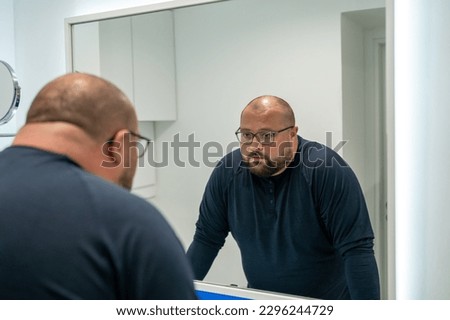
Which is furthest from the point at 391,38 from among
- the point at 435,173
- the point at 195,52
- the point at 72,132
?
the point at 72,132

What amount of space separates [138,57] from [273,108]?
502 mm

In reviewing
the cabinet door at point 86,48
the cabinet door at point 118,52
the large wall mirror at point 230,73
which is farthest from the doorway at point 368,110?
the cabinet door at point 86,48

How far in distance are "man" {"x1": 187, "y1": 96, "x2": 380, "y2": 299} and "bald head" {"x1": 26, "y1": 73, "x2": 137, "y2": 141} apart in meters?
0.62

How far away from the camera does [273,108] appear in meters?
1.22

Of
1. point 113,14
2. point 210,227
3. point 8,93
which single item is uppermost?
point 113,14

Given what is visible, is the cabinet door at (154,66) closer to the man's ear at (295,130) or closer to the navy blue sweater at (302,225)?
the navy blue sweater at (302,225)

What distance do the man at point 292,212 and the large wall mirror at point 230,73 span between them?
0.04 metres

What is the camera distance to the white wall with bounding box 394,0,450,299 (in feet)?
3.56

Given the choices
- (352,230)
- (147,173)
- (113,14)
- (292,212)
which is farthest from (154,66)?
(352,230)

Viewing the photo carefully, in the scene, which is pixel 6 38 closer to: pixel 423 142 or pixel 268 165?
pixel 268 165

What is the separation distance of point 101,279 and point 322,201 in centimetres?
72

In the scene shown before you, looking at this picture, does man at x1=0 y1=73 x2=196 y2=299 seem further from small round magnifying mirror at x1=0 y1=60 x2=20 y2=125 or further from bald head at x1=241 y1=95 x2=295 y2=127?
small round magnifying mirror at x1=0 y1=60 x2=20 y2=125

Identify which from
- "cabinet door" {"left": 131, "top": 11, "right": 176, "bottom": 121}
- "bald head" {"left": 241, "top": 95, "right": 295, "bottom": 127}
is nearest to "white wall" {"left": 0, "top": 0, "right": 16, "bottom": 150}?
"cabinet door" {"left": 131, "top": 11, "right": 176, "bottom": 121}
